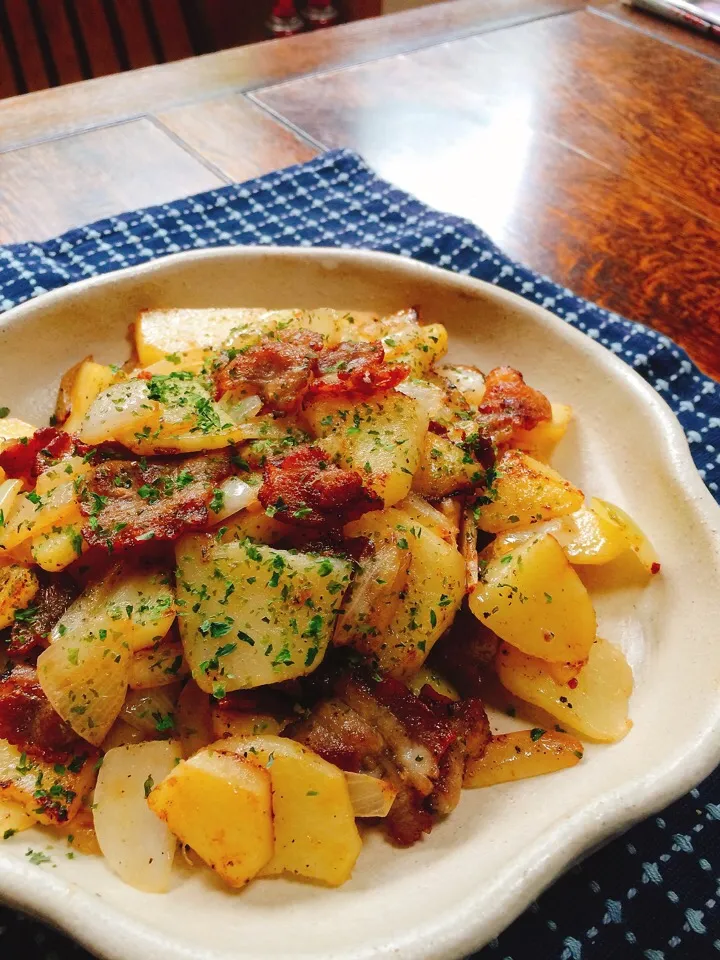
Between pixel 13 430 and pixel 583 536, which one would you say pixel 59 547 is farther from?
pixel 583 536

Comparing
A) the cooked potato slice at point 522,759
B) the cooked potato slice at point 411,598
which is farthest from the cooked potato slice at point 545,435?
the cooked potato slice at point 522,759

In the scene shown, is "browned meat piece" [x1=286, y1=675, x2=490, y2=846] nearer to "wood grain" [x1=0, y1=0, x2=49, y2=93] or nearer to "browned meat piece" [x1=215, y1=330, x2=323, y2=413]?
"browned meat piece" [x1=215, y1=330, x2=323, y2=413]

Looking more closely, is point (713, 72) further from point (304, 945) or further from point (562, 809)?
point (304, 945)

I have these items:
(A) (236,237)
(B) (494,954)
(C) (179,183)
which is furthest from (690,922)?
(C) (179,183)

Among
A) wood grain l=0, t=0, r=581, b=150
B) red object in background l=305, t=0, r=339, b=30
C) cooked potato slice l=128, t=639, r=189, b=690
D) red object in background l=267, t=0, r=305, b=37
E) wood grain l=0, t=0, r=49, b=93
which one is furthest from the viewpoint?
red object in background l=305, t=0, r=339, b=30

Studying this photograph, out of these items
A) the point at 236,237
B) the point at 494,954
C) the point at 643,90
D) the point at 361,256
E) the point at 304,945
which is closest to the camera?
the point at 304,945

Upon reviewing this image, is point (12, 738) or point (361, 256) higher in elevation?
point (361, 256)

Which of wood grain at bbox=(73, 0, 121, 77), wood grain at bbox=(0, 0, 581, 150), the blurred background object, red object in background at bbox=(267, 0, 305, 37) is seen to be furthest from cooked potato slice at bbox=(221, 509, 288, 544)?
red object in background at bbox=(267, 0, 305, 37)
